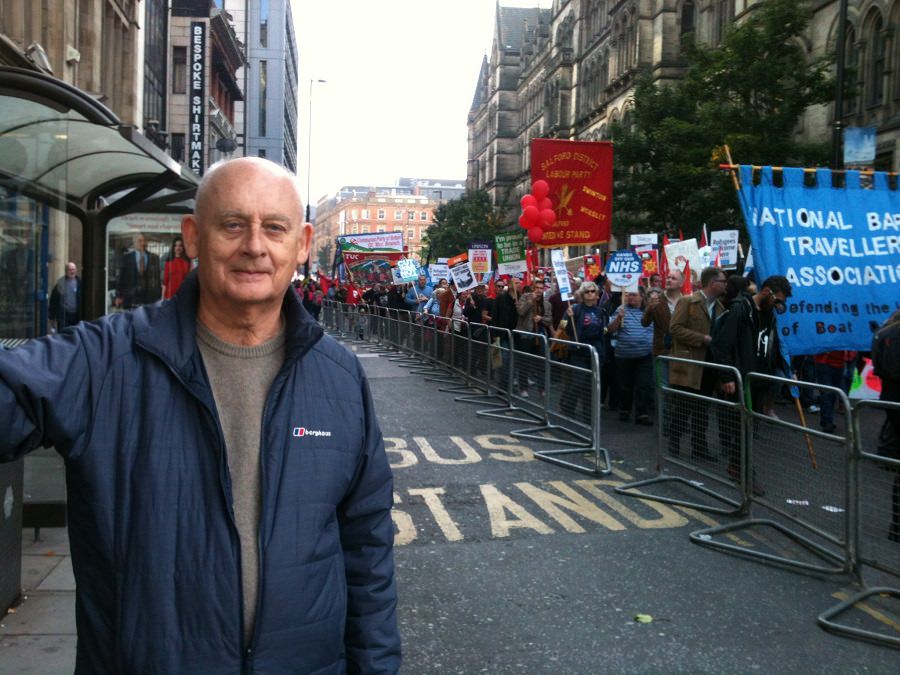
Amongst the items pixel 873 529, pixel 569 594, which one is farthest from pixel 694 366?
pixel 569 594

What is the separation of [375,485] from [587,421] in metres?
8.27

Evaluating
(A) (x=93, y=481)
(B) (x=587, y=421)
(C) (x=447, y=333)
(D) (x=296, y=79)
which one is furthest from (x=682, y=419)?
(D) (x=296, y=79)

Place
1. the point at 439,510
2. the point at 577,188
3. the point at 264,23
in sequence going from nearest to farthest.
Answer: the point at 439,510 < the point at 577,188 < the point at 264,23

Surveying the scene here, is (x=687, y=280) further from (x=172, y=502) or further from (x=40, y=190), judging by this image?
(x=172, y=502)

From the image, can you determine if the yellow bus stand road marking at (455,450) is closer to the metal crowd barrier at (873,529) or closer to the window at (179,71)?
the metal crowd barrier at (873,529)

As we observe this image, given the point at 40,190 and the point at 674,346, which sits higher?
the point at 40,190

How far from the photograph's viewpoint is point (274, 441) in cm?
216

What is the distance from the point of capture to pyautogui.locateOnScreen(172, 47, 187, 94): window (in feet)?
150

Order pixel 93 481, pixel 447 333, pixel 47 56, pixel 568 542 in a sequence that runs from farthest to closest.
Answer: pixel 47 56 < pixel 447 333 < pixel 568 542 < pixel 93 481

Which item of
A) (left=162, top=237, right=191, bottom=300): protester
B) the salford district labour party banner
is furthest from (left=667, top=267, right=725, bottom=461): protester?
(left=162, top=237, right=191, bottom=300): protester

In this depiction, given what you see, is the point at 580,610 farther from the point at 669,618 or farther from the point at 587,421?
the point at 587,421

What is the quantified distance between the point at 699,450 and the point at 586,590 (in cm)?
277

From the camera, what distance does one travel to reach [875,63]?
3075cm

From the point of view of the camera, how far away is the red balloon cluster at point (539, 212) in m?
14.1
